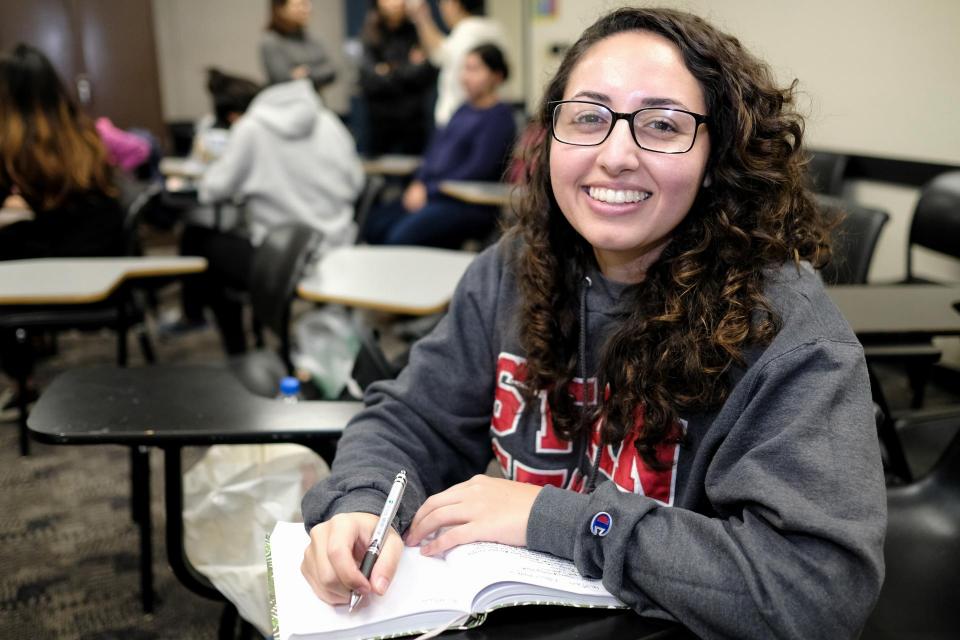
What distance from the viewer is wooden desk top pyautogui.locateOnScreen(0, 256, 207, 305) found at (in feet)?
6.57

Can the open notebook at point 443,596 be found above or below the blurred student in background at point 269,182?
below

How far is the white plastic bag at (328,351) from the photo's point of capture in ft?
6.17

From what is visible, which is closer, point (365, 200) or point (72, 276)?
point (72, 276)

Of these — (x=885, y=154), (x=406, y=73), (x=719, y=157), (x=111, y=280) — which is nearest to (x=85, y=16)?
(x=406, y=73)

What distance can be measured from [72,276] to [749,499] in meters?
2.11

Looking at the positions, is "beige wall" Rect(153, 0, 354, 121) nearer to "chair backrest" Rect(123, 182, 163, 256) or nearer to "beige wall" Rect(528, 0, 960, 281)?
"chair backrest" Rect(123, 182, 163, 256)

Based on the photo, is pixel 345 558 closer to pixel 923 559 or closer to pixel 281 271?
pixel 923 559

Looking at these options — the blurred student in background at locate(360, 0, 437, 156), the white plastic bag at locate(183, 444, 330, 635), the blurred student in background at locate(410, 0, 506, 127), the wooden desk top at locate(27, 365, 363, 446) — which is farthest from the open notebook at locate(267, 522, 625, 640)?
the blurred student in background at locate(360, 0, 437, 156)

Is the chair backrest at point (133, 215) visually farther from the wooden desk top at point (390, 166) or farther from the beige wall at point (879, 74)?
the wooden desk top at point (390, 166)

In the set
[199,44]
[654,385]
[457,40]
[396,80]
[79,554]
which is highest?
[199,44]

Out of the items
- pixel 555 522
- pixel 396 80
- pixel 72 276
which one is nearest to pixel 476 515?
pixel 555 522

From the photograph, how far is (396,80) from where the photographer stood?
17.9 ft

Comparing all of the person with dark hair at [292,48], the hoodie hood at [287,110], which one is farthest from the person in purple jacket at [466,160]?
the person with dark hair at [292,48]

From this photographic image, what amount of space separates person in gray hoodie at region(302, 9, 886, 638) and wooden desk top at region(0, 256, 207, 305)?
54.5 inches
